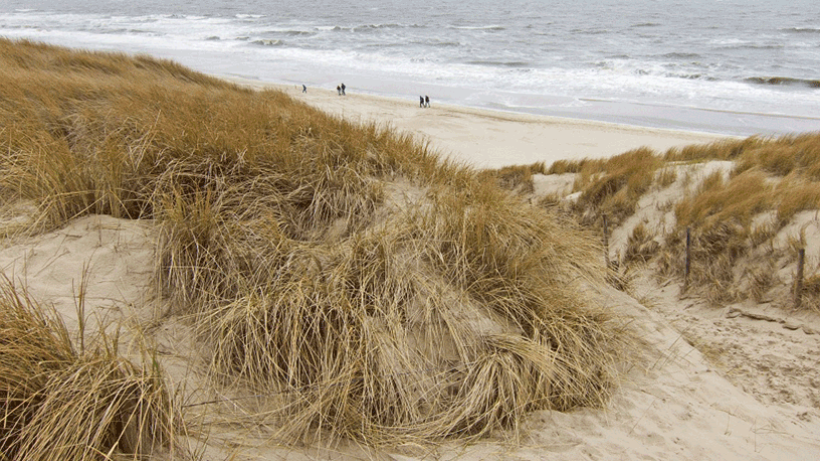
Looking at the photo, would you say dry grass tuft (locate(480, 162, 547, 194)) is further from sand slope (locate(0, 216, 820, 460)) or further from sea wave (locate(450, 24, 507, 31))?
sea wave (locate(450, 24, 507, 31))

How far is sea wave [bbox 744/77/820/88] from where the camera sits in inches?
860

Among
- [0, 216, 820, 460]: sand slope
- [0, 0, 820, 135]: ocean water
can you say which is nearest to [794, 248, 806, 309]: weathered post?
[0, 216, 820, 460]: sand slope

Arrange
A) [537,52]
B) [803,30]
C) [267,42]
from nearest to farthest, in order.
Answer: [537,52]
[803,30]
[267,42]

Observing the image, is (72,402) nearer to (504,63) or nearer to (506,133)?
(506,133)

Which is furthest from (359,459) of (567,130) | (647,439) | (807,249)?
(567,130)

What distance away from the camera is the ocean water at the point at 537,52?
67.7 feet

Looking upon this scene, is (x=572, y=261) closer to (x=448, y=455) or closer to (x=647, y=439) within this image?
(x=647, y=439)

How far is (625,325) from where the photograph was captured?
3840mm

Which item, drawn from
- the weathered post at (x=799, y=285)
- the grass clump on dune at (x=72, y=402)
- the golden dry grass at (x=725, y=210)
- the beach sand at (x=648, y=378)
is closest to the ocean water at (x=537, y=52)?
the golden dry grass at (x=725, y=210)

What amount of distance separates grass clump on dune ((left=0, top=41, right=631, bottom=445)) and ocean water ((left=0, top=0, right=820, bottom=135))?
51.5 feet

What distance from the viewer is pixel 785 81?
877 inches

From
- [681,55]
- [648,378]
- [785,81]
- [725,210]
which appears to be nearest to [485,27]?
[681,55]

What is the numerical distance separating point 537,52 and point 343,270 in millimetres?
30112

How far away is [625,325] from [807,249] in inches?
90.7
